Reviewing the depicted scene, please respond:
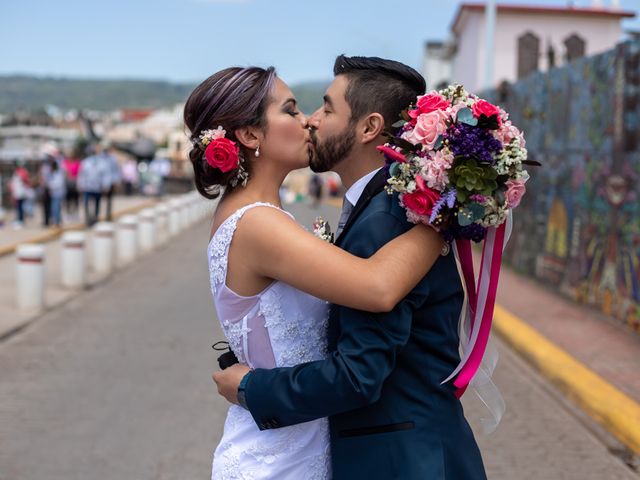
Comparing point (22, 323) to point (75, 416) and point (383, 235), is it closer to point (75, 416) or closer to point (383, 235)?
point (75, 416)

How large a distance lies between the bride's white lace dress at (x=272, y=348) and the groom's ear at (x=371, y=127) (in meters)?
0.35

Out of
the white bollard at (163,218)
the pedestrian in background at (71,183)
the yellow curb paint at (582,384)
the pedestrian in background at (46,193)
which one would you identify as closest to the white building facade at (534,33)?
the pedestrian in background at (71,183)


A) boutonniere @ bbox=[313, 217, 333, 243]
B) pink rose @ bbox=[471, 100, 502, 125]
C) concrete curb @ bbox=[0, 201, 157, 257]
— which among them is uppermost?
pink rose @ bbox=[471, 100, 502, 125]

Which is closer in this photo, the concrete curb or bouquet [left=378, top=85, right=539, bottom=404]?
bouquet [left=378, top=85, right=539, bottom=404]

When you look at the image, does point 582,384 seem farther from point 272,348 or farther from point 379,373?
point 379,373

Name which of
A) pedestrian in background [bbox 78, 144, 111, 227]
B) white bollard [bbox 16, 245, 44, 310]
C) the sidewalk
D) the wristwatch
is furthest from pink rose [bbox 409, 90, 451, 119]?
pedestrian in background [bbox 78, 144, 111, 227]

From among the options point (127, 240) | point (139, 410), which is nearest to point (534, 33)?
point (127, 240)

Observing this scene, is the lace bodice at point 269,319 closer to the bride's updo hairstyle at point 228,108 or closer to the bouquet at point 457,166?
the bride's updo hairstyle at point 228,108

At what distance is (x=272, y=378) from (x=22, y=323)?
349 inches

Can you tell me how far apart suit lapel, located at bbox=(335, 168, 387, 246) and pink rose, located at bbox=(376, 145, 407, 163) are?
0.16ft

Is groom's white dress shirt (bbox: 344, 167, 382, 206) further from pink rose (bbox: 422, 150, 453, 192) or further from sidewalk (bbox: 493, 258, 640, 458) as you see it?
sidewalk (bbox: 493, 258, 640, 458)

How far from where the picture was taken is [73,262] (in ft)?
44.3

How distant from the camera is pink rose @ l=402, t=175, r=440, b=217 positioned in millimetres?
2254

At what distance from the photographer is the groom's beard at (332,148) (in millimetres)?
2575
